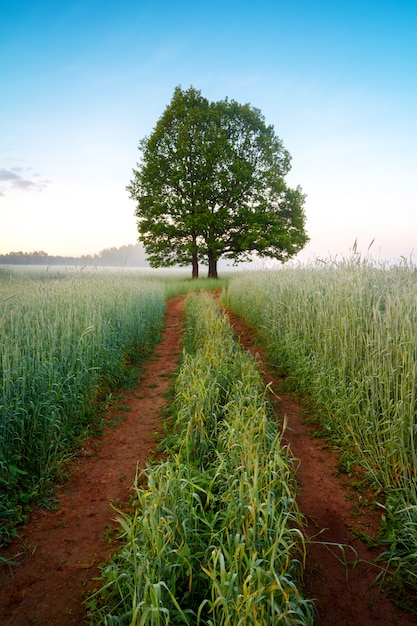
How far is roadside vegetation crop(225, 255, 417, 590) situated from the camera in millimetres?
3180

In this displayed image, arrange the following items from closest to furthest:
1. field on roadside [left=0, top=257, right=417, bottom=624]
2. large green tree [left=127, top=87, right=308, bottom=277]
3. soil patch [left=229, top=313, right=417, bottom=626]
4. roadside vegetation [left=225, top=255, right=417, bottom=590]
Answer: field on roadside [left=0, top=257, right=417, bottom=624] → soil patch [left=229, top=313, right=417, bottom=626] → roadside vegetation [left=225, top=255, right=417, bottom=590] → large green tree [left=127, top=87, right=308, bottom=277]

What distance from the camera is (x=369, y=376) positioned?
413 cm

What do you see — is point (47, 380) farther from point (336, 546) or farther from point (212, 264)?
point (212, 264)

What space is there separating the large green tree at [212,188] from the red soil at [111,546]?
63.2 feet

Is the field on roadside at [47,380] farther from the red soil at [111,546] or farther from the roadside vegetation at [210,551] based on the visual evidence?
the roadside vegetation at [210,551]

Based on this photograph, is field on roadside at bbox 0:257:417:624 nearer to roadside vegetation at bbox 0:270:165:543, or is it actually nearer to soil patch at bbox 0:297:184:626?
roadside vegetation at bbox 0:270:165:543

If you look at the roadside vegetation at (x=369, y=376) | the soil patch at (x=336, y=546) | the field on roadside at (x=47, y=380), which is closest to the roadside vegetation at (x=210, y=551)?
the soil patch at (x=336, y=546)

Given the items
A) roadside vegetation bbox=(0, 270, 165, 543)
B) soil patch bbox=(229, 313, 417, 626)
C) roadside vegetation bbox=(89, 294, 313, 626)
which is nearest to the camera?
roadside vegetation bbox=(89, 294, 313, 626)

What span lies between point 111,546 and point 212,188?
76.0 feet

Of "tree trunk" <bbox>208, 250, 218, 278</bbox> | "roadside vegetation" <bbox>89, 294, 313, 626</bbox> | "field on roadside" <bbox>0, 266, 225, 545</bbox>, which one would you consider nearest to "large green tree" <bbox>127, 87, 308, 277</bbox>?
"tree trunk" <bbox>208, 250, 218, 278</bbox>

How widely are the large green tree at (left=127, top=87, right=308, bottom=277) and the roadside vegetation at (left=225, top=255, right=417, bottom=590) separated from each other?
1653 centimetres

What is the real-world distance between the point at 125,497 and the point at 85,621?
1.27 m

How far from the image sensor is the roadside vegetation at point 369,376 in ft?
10.4

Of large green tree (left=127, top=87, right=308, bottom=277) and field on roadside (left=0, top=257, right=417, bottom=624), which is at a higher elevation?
large green tree (left=127, top=87, right=308, bottom=277)
